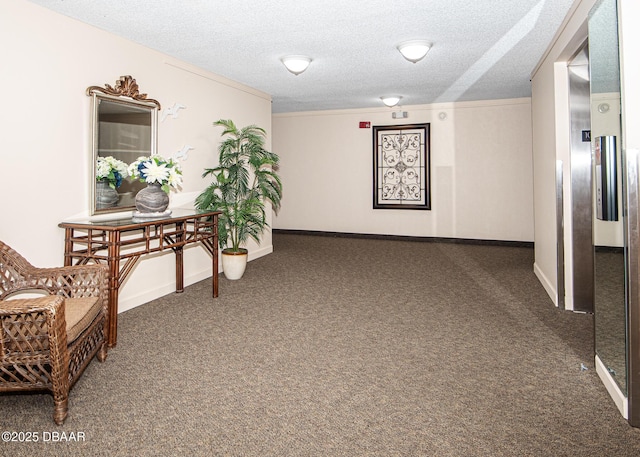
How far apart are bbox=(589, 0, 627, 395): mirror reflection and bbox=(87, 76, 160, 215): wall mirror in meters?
3.57

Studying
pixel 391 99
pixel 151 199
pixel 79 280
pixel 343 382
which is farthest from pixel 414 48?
A: pixel 79 280

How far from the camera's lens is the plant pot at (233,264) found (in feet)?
16.7

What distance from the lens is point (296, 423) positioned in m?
2.15

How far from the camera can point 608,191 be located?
2.33 m

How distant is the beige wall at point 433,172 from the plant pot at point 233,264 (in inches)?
150

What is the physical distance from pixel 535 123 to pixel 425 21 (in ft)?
7.70

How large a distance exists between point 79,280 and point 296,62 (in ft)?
10.0

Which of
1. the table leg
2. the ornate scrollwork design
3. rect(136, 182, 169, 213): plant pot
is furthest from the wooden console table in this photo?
the ornate scrollwork design

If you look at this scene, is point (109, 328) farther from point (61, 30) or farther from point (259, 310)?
point (61, 30)

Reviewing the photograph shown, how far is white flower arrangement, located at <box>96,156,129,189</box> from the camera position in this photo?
371 cm

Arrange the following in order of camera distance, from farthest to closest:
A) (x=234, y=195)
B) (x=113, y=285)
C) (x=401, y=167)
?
1. (x=401, y=167)
2. (x=234, y=195)
3. (x=113, y=285)

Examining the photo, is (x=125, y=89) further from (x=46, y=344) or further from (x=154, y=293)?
(x=46, y=344)

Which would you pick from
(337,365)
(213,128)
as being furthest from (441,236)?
(337,365)

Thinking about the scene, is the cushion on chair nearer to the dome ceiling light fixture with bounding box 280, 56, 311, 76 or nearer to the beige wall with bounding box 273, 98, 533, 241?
the dome ceiling light fixture with bounding box 280, 56, 311, 76
